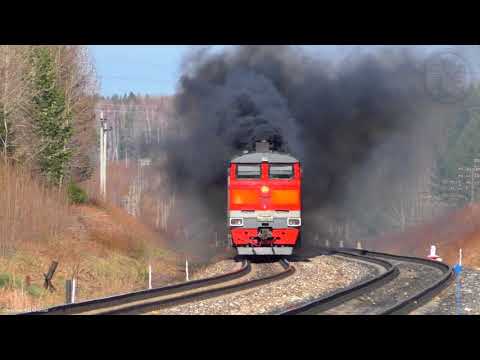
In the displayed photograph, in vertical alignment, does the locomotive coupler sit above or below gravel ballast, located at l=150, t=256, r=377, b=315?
above

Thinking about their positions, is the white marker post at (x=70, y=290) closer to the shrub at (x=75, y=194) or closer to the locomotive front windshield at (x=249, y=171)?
the locomotive front windshield at (x=249, y=171)

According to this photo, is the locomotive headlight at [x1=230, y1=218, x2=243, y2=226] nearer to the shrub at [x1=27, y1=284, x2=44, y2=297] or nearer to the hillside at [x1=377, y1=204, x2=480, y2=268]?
the shrub at [x1=27, y1=284, x2=44, y2=297]

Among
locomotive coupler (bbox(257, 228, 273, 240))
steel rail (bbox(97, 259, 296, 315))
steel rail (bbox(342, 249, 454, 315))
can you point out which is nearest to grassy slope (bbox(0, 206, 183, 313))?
steel rail (bbox(97, 259, 296, 315))

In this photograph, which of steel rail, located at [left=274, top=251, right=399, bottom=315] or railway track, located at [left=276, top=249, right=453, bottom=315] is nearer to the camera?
steel rail, located at [left=274, top=251, right=399, bottom=315]

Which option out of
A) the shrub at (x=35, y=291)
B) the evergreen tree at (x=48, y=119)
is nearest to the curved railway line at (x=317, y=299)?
the shrub at (x=35, y=291)

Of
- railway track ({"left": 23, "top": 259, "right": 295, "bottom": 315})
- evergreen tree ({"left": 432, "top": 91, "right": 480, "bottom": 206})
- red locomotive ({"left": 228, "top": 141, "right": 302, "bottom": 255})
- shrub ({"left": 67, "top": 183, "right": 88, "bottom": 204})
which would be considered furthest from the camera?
evergreen tree ({"left": 432, "top": 91, "right": 480, "bottom": 206})

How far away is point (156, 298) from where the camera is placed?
1550 centimetres

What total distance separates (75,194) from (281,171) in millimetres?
17722

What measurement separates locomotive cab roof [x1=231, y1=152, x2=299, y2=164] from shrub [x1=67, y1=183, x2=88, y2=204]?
16.2m

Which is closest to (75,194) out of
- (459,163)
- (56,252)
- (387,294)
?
(56,252)

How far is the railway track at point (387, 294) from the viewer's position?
1311cm

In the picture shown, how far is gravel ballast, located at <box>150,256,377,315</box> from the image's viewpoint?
1409 centimetres

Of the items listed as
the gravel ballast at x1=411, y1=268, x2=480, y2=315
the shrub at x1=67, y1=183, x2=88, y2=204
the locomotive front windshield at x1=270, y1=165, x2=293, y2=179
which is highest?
the locomotive front windshield at x1=270, y1=165, x2=293, y2=179
